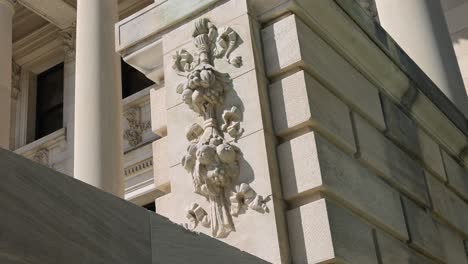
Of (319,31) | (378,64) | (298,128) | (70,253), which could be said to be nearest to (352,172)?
(298,128)

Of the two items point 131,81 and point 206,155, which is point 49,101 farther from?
point 206,155

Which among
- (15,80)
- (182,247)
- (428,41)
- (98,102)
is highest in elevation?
(15,80)

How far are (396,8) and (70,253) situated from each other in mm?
7986

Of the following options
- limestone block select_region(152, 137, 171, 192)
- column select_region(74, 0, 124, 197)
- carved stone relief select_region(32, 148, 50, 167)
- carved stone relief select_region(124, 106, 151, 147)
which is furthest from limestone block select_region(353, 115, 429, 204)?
carved stone relief select_region(32, 148, 50, 167)

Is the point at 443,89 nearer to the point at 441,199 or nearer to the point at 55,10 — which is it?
the point at 441,199

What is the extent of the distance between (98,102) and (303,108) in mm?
9935

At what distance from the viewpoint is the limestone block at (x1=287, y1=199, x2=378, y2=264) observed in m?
5.13

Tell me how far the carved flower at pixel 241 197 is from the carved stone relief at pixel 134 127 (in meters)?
17.2

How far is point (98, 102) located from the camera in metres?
15.0

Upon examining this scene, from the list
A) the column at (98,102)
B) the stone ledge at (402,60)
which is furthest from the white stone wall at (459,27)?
the column at (98,102)

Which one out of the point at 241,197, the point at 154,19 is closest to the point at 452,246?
the point at 241,197

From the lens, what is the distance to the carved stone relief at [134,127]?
22.6 metres

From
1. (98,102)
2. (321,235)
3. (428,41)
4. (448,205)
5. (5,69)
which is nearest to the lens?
(321,235)

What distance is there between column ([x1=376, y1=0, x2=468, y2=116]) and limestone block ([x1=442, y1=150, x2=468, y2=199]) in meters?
1.49
